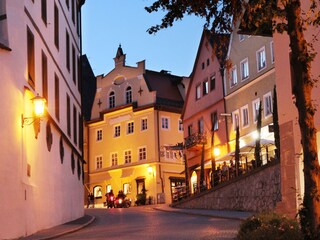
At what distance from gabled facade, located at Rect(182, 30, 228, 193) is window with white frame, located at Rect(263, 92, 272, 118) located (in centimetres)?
549

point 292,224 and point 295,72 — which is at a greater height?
point 295,72

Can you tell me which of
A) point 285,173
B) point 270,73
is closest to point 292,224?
point 285,173

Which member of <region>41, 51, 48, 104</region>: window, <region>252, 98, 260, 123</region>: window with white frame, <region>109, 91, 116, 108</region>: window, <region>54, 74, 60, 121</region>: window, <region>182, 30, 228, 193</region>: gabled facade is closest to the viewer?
<region>41, 51, 48, 104</region>: window

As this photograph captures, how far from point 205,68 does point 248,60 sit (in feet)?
20.9

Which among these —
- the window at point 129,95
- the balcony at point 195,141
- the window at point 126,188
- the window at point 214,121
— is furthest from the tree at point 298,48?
the window at point 129,95

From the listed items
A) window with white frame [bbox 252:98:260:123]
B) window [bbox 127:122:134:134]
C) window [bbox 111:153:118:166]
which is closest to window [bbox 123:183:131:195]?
window [bbox 111:153:118:166]

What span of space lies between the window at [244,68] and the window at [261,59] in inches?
63.6

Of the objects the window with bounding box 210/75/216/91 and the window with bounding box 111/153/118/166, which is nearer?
the window with bounding box 210/75/216/91

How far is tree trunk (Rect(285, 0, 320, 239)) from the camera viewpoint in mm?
9641

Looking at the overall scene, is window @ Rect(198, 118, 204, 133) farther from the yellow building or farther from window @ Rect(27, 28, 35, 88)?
window @ Rect(27, 28, 35, 88)

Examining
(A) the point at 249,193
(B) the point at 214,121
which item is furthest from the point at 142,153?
(A) the point at 249,193

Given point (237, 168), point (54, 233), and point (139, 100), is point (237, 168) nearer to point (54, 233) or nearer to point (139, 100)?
point (54, 233)

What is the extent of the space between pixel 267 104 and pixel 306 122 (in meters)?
27.4

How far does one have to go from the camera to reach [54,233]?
1958 cm
